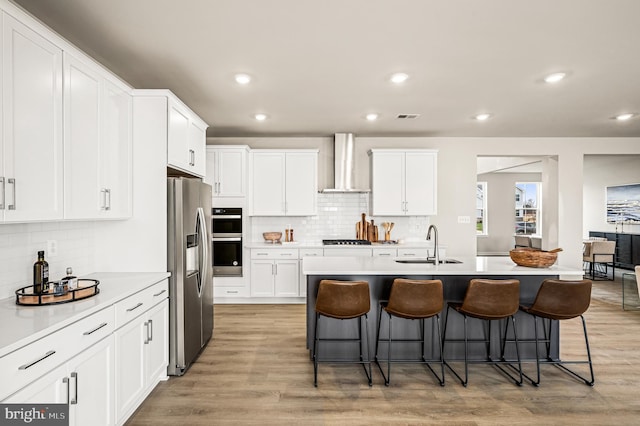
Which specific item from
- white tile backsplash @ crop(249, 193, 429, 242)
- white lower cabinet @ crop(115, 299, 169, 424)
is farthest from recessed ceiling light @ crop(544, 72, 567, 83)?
white lower cabinet @ crop(115, 299, 169, 424)

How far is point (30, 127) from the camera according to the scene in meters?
1.94

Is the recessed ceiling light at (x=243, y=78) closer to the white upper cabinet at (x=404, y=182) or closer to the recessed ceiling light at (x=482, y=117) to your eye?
the white upper cabinet at (x=404, y=182)

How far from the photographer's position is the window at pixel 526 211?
11148 millimetres

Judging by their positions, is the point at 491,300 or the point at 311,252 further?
the point at 311,252

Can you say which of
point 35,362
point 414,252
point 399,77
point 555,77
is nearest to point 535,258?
point 555,77

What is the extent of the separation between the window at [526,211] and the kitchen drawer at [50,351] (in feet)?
38.0

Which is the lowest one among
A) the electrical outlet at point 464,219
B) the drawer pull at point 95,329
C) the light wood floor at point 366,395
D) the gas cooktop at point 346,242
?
the light wood floor at point 366,395

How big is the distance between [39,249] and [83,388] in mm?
1138

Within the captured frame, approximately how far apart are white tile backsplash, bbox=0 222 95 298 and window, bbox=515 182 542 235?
37.2 ft

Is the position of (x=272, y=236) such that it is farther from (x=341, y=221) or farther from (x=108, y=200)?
(x=108, y=200)

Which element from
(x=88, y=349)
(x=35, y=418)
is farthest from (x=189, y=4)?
(x=35, y=418)

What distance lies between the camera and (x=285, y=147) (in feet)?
20.7

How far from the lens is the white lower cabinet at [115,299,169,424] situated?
2330 millimetres

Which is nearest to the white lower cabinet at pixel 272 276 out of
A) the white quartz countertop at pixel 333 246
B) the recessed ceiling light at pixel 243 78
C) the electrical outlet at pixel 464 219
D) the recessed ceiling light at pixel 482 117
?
the white quartz countertop at pixel 333 246
